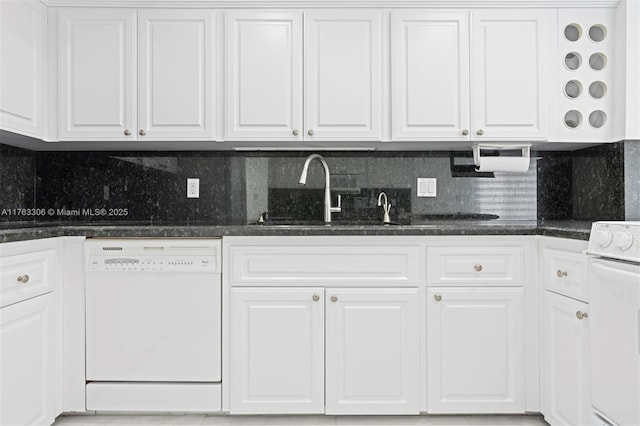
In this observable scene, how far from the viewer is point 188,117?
7.60ft

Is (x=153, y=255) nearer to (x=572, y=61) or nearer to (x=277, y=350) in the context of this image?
(x=277, y=350)

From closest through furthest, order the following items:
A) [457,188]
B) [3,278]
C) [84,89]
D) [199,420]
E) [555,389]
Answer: [3,278], [555,389], [199,420], [84,89], [457,188]

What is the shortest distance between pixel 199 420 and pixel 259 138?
139 cm

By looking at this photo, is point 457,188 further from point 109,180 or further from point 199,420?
point 109,180

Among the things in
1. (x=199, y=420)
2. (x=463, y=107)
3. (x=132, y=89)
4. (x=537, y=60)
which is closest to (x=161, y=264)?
(x=199, y=420)

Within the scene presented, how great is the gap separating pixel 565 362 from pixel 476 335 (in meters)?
0.36

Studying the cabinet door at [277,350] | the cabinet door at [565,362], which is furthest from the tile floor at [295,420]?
the cabinet door at [565,362]

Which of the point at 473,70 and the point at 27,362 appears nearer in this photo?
the point at 27,362

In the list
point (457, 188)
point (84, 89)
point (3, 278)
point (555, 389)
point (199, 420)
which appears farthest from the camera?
point (457, 188)

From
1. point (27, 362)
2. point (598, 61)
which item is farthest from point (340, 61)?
point (27, 362)

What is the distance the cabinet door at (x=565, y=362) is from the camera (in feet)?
5.75

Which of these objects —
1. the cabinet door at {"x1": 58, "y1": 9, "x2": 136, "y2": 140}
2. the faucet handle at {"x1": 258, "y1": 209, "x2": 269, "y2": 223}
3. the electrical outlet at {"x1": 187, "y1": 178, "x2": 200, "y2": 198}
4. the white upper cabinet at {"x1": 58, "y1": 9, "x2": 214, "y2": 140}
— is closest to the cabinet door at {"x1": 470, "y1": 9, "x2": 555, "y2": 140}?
the faucet handle at {"x1": 258, "y1": 209, "x2": 269, "y2": 223}

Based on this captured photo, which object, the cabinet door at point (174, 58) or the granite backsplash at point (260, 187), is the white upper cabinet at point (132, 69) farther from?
the granite backsplash at point (260, 187)

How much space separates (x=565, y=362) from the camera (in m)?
1.87
